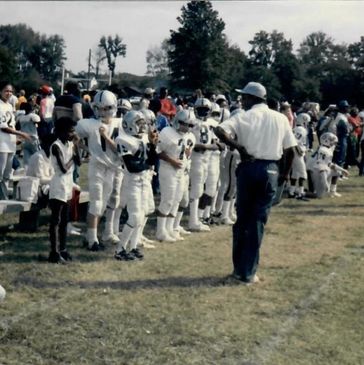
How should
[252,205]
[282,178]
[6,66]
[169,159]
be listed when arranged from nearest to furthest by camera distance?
[252,205] → [282,178] → [169,159] → [6,66]

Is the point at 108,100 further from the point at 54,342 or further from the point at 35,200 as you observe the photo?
the point at 54,342

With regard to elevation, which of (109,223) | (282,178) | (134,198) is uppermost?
(282,178)

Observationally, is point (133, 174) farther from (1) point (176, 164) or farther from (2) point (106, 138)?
(1) point (176, 164)

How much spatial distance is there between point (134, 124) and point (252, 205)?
1.86 metres

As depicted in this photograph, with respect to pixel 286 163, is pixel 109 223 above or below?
below

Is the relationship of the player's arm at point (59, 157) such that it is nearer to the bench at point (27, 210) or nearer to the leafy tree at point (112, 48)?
the bench at point (27, 210)

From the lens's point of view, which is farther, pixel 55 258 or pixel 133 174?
pixel 133 174

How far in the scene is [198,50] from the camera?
76062 millimetres

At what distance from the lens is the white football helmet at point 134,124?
831cm

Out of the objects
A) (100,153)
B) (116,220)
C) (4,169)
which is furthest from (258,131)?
(4,169)

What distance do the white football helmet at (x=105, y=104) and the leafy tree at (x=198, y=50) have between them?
2556 inches

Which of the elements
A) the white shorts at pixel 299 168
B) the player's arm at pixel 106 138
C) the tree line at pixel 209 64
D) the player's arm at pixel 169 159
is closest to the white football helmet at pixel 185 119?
the player's arm at pixel 169 159

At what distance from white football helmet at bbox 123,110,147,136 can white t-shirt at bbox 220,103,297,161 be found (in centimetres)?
133

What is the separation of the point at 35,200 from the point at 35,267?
1644 mm
